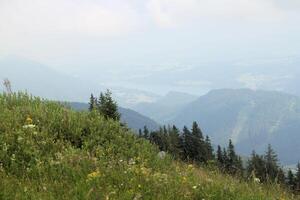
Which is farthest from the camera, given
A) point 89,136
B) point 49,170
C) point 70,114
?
point 70,114

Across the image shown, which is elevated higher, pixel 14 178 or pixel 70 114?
pixel 70 114

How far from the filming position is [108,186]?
25.0ft

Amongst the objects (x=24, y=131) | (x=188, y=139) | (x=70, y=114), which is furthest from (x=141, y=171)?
(x=188, y=139)

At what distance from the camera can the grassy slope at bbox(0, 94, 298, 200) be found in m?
7.46

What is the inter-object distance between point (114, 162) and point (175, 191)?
1.85m

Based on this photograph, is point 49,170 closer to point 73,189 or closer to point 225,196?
point 73,189

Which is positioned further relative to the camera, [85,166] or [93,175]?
[85,166]

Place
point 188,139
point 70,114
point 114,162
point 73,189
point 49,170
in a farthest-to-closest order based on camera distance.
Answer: point 188,139, point 70,114, point 114,162, point 49,170, point 73,189

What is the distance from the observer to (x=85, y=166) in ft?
28.7

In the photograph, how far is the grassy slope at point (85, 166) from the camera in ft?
24.5

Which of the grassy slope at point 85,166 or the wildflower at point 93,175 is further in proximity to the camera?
the wildflower at point 93,175

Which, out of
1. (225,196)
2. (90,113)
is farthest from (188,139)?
(225,196)

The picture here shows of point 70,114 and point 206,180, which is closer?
point 206,180

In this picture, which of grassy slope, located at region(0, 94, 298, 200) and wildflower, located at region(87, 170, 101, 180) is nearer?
grassy slope, located at region(0, 94, 298, 200)
